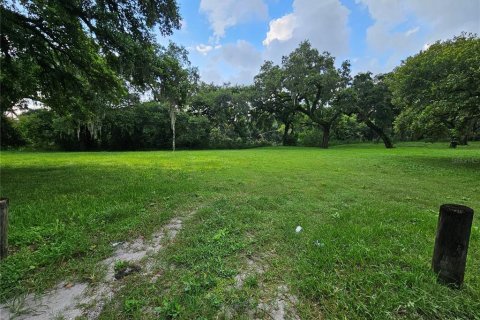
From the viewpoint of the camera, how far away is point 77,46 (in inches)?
298

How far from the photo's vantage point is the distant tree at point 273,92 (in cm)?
2467

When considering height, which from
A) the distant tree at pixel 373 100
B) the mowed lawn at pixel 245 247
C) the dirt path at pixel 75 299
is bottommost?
the dirt path at pixel 75 299

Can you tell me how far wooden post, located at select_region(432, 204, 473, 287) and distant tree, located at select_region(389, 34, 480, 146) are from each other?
983 centimetres

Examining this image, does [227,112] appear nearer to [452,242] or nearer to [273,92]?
[273,92]

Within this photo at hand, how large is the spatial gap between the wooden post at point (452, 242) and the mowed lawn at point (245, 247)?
4.6 inches

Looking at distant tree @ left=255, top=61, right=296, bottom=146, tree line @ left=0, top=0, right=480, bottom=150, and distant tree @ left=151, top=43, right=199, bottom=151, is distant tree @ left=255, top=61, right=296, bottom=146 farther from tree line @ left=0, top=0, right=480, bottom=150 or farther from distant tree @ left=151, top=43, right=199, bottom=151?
distant tree @ left=151, top=43, right=199, bottom=151

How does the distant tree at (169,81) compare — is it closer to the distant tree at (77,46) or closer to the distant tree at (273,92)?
the distant tree at (77,46)

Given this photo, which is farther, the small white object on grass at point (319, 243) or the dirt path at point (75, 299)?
the small white object on grass at point (319, 243)

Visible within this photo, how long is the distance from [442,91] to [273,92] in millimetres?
16809

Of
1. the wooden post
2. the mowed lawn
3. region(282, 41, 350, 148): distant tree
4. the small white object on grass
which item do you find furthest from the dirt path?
region(282, 41, 350, 148): distant tree

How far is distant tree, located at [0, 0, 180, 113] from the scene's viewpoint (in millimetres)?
6160

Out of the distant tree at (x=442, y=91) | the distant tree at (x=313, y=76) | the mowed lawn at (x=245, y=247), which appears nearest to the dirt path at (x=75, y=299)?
the mowed lawn at (x=245, y=247)

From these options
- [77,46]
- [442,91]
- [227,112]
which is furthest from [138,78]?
[227,112]

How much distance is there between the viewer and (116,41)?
20.3 feet
